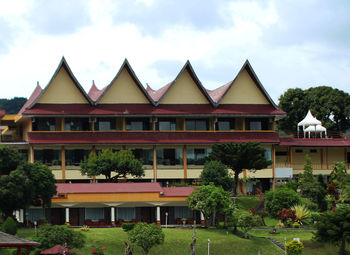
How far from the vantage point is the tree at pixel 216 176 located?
54125 mm

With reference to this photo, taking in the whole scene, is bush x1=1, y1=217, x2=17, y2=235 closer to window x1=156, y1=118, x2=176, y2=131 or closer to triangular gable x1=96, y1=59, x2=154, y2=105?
triangular gable x1=96, y1=59, x2=154, y2=105

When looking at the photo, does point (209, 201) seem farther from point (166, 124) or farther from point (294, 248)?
point (166, 124)

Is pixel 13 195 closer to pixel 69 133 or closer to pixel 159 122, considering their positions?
pixel 69 133

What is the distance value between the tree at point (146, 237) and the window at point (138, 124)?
25.9 meters

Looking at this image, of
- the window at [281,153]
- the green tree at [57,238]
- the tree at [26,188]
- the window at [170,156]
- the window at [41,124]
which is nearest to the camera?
the green tree at [57,238]

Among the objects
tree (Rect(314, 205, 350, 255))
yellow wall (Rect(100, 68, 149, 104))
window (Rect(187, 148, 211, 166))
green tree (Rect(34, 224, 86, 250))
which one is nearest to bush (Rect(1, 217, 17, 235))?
green tree (Rect(34, 224, 86, 250))

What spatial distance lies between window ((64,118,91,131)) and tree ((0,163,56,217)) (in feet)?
54.5

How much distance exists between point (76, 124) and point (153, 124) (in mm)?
7991

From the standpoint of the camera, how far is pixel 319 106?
88875 millimetres

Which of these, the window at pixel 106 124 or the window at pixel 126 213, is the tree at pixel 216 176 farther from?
the window at pixel 106 124

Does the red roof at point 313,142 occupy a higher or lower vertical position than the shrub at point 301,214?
higher

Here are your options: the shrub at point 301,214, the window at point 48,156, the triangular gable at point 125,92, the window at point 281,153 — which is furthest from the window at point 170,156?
the shrub at point 301,214

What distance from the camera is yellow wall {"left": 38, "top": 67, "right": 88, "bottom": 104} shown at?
64.7 meters

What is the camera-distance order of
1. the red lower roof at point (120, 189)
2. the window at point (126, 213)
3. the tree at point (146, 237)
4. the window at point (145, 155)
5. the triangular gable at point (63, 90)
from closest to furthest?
1. the tree at point (146, 237)
2. the red lower roof at point (120, 189)
3. the window at point (126, 213)
4. the triangular gable at point (63, 90)
5. the window at point (145, 155)
